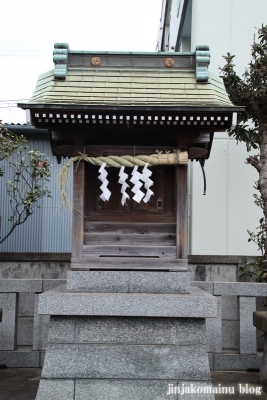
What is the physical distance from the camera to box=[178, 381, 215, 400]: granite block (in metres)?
6.46

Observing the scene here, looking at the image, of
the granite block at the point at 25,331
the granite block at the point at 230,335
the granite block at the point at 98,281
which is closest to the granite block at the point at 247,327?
the granite block at the point at 230,335

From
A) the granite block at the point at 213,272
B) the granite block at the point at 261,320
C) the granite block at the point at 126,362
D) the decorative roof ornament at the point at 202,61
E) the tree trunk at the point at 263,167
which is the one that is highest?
the decorative roof ornament at the point at 202,61

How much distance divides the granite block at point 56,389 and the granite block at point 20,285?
3154 mm

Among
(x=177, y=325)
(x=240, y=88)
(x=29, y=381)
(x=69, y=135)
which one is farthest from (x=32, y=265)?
(x=240, y=88)

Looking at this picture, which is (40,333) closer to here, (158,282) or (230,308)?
(158,282)

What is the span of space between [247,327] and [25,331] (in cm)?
481

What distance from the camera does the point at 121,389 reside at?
258 inches

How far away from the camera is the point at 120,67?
320 inches

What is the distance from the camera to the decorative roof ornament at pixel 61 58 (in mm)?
7809

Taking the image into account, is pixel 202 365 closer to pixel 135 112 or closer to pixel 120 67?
pixel 135 112

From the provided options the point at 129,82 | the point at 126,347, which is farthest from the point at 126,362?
the point at 129,82

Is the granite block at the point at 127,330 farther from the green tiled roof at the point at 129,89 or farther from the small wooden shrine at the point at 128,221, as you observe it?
the green tiled roof at the point at 129,89

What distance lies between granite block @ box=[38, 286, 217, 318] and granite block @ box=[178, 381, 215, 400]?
3.22 ft

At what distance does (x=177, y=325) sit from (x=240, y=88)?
5946 mm
